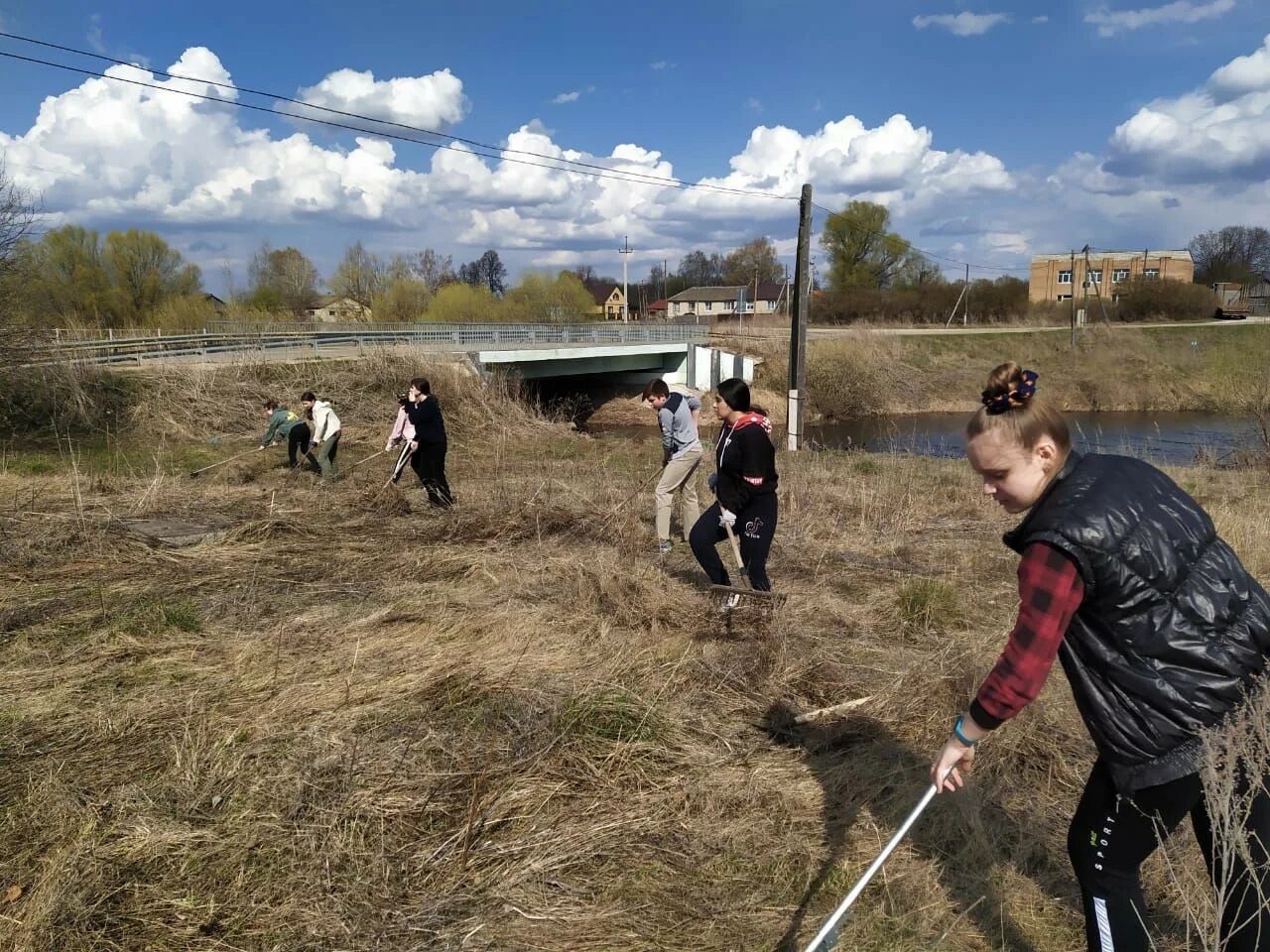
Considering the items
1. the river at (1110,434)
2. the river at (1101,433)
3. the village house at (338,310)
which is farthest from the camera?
the village house at (338,310)

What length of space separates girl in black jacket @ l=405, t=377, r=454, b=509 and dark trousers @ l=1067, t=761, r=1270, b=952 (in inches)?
301

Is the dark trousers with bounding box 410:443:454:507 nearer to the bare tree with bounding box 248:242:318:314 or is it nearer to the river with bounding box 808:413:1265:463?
the river with bounding box 808:413:1265:463

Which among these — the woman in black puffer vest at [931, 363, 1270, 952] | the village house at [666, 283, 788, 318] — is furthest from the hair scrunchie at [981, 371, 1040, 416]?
the village house at [666, 283, 788, 318]

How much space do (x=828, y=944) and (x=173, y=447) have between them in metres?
17.1

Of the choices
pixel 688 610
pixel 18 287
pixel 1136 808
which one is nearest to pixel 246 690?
pixel 688 610

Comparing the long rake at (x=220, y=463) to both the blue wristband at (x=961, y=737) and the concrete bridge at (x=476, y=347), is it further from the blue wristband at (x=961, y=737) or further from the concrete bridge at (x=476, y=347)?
the blue wristband at (x=961, y=737)

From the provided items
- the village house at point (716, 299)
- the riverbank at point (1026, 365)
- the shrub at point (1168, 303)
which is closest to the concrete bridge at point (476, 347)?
the riverbank at point (1026, 365)

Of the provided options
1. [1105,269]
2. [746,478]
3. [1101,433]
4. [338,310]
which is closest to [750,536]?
[746,478]

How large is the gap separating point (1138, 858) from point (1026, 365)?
137 ft

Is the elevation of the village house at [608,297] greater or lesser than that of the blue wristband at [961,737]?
greater

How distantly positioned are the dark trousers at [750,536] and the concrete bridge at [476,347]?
1683 cm

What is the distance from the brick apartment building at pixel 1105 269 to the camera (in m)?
70.6

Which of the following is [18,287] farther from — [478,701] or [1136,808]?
[1136,808]

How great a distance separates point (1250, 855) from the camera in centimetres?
183
